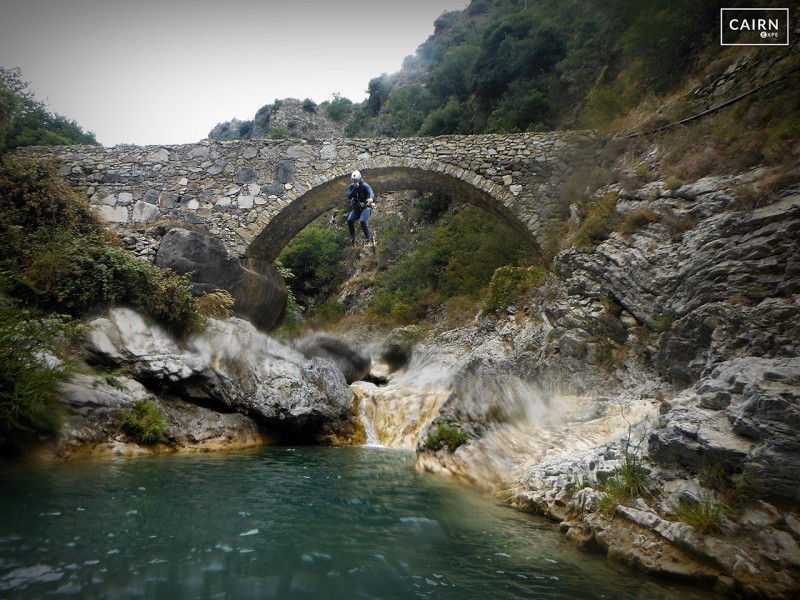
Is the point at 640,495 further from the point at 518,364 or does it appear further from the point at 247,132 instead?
the point at 247,132

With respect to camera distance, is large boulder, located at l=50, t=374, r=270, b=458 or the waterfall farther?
the waterfall

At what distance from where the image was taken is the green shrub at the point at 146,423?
643cm

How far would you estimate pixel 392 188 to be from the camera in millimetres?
14133

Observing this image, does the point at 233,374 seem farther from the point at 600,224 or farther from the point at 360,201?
the point at 600,224

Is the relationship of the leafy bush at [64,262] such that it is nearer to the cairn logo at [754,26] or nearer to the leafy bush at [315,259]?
the cairn logo at [754,26]

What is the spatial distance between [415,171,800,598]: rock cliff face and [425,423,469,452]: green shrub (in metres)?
0.05

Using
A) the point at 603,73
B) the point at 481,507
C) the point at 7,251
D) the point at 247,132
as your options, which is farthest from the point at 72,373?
the point at 247,132

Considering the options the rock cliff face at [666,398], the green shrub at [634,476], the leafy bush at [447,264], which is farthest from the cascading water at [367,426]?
the leafy bush at [447,264]

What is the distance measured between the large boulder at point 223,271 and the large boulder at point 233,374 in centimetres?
212

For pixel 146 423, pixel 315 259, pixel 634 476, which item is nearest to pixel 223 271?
pixel 146 423

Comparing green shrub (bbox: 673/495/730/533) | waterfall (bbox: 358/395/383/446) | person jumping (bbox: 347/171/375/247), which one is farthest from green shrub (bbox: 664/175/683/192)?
waterfall (bbox: 358/395/383/446)

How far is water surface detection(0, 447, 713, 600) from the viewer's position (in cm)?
271

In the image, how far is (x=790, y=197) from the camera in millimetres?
5031

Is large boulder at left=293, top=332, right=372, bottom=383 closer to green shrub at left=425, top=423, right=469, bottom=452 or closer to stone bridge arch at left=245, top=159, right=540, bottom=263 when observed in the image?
stone bridge arch at left=245, top=159, right=540, bottom=263
